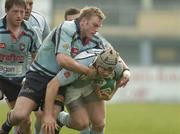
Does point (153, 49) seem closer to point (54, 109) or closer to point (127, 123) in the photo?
point (127, 123)

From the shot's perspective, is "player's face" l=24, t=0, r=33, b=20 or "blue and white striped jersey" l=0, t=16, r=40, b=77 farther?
"player's face" l=24, t=0, r=33, b=20

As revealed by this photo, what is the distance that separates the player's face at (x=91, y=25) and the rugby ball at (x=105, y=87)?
633mm

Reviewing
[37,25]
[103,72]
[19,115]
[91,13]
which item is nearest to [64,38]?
Result: [91,13]

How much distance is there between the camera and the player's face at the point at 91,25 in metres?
9.50

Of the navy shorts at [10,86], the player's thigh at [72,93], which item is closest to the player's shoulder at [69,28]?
the player's thigh at [72,93]

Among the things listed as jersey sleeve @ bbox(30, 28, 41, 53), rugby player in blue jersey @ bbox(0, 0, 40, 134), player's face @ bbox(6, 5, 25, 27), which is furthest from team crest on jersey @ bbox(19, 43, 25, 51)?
player's face @ bbox(6, 5, 25, 27)

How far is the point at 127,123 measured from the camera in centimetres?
1841

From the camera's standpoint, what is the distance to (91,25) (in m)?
9.50

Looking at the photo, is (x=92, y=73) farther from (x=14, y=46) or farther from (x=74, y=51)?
(x=14, y=46)

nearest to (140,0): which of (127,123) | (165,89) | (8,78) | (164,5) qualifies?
(164,5)

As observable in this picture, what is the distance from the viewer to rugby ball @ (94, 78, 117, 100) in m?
9.75

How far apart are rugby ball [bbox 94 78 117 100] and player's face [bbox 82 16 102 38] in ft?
2.08

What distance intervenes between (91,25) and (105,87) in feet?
2.69

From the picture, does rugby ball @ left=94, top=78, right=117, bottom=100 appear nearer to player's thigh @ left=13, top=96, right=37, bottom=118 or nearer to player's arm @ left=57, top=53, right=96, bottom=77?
player's arm @ left=57, top=53, right=96, bottom=77
